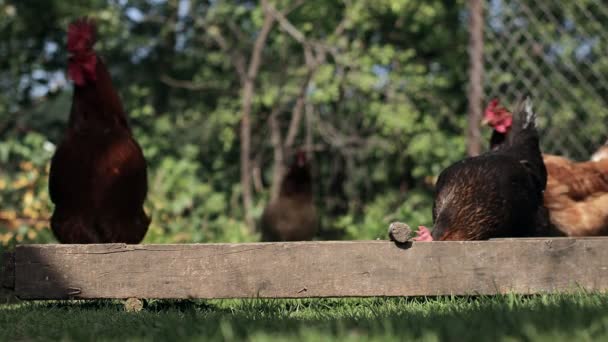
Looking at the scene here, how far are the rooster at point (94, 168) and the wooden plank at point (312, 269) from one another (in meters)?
0.56

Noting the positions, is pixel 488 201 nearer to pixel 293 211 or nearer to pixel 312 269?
pixel 312 269

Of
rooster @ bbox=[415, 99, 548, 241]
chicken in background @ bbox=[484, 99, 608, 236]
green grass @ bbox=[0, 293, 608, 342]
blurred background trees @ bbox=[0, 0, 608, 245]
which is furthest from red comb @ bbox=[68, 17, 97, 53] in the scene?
blurred background trees @ bbox=[0, 0, 608, 245]

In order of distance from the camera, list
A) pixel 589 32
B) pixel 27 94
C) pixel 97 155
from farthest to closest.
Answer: pixel 27 94 < pixel 589 32 < pixel 97 155

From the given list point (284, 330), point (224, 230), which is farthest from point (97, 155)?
point (224, 230)

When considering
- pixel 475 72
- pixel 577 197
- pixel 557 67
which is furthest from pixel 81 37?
pixel 557 67

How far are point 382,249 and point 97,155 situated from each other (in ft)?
5.84

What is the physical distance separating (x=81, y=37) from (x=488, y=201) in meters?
2.71

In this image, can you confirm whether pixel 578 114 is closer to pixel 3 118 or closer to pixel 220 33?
pixel 220 33

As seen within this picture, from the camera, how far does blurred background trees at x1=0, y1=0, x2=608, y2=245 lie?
8.66 metres

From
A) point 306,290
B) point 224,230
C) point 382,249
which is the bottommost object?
point 224,230

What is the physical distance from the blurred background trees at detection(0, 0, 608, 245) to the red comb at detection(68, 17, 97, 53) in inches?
148

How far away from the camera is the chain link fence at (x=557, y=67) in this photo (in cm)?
770

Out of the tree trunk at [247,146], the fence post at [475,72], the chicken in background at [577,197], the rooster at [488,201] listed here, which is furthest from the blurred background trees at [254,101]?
the rooster at [488,201]

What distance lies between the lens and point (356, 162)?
31.7 feet
